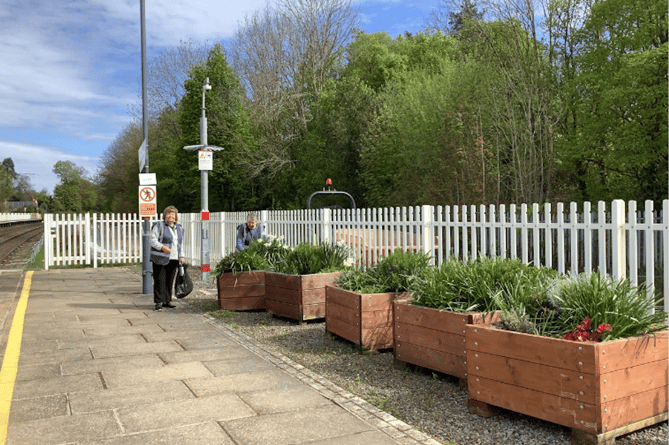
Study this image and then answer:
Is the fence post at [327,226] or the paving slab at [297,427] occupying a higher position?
the fence post at [327,226]

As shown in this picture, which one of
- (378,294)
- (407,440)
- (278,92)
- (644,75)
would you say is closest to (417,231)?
(378,294)

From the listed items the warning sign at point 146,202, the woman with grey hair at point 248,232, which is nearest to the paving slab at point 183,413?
the woman with grey hair at point 248,232

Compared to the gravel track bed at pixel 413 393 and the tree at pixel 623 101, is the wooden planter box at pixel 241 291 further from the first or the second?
the tree at pixel 623 101

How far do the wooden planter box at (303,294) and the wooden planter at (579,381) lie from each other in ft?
13.3

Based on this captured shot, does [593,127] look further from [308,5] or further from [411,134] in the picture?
[308,5]

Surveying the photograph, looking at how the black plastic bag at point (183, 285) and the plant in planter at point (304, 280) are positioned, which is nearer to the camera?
the plant in planter at point (304, 280)

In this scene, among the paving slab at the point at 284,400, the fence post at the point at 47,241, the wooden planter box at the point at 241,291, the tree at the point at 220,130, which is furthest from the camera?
the tree at the point at 220,130

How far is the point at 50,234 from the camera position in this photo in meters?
19.5

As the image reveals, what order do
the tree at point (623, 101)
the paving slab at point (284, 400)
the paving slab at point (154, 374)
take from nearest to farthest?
the paving slab at point (284, 400) < the paving slab at point (154, 374) < the tree at point (623, 101)

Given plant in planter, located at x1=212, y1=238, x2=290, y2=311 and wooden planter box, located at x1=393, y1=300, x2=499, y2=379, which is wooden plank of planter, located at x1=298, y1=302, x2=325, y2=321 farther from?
wooden planter box, located at x1=393, y1=300, x2=499, y2=379

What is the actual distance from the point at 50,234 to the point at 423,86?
19.3 metres

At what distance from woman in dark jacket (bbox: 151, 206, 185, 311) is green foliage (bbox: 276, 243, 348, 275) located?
2.26 meters

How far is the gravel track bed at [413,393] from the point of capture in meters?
4.20

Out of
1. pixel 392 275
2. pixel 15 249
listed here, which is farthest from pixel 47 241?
pixel 15 249
